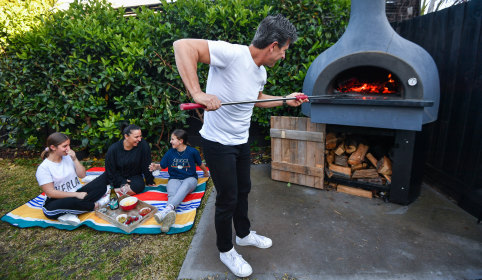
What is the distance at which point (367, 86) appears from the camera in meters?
3.20

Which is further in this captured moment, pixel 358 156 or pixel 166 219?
pixel 358 156

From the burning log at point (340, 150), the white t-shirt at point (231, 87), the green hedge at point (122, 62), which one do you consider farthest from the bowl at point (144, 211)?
the burning log at point (340, 150)

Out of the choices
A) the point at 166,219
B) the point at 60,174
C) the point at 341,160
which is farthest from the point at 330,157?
the point at 60,174

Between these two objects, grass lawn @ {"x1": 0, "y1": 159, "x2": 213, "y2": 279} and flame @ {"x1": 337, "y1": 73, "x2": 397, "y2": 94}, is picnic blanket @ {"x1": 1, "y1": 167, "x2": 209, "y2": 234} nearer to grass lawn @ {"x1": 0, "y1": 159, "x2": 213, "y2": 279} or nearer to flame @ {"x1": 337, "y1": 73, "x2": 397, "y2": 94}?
grass lawn @ {"x1": 0, "y1": 159, "x2": 213, "y2": 279}

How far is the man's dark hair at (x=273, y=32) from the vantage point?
166 centimetres

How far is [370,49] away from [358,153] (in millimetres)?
1309

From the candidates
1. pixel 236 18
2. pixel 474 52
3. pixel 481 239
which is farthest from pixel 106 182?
pixel 474 52

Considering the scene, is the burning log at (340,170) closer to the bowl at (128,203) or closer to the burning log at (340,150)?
the burning log at (340,150)

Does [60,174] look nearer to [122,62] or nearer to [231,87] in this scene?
[122,62]

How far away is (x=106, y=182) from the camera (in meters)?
3.42

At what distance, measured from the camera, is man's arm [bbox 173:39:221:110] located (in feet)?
5.10

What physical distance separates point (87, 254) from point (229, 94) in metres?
2.11

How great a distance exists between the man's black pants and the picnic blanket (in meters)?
0.85

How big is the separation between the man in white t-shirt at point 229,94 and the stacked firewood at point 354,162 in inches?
69.7
